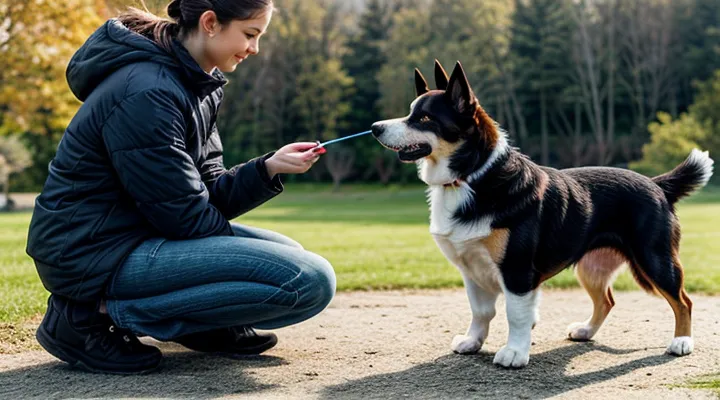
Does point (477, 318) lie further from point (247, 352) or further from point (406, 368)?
point (247, 352)

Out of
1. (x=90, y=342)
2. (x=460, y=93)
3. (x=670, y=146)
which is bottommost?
(x=670, y=146)

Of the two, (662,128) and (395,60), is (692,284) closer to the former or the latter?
(662,128)

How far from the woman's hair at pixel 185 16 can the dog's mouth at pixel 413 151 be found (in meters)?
1.09

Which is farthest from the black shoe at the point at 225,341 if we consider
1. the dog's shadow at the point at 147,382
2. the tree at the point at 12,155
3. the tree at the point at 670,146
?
the tree at the point at 12,155

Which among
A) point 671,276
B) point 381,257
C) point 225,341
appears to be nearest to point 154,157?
point 225,341

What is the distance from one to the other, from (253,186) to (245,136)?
4954 cm

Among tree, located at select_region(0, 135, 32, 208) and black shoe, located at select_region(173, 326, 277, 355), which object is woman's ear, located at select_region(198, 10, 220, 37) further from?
tree, located at select_region(0, 135, 32, 208)

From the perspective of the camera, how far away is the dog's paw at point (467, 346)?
473cm

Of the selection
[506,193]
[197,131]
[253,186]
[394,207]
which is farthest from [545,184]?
[394,207]

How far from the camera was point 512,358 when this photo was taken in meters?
4.35

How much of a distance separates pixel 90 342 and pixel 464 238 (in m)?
2.17

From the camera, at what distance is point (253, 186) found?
4527 mm

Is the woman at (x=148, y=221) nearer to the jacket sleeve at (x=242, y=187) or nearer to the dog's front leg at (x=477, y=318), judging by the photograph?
the jacket sleeve at (x=242, y=187)

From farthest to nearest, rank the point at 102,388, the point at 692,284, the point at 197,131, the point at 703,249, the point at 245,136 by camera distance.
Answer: the point at 245,136, the point at 703,249, the point at 692,284, the point at 197,131, the point at 102,388
